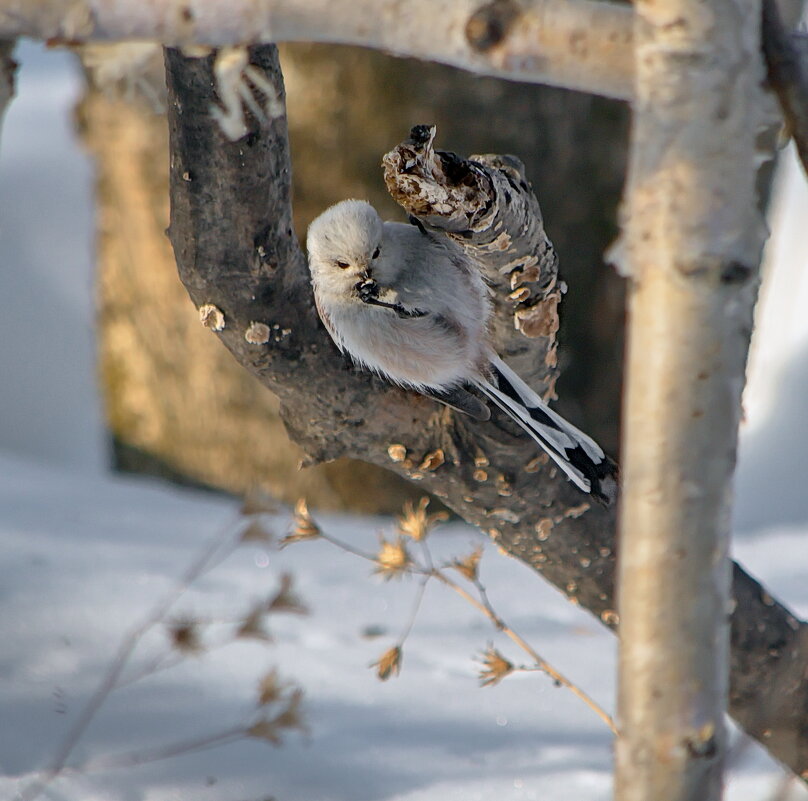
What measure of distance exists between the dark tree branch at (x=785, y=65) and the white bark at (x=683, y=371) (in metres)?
0.02

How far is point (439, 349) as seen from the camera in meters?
1.41

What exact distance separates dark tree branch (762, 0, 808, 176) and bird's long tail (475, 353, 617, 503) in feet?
2.12

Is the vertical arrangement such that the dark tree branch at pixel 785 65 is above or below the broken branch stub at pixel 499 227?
below

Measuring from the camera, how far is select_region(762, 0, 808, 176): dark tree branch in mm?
653

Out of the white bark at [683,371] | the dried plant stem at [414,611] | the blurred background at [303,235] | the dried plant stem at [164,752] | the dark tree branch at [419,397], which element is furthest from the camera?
the blurred background at [303,235]

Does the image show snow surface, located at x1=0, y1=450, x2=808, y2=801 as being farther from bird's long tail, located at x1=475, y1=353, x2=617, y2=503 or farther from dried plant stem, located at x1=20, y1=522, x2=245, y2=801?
bird's long tail, located at x1=475, y1=353, x2=617, y2=503

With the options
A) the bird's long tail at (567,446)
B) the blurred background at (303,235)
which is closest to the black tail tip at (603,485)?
the bird's long tail at (567,446)

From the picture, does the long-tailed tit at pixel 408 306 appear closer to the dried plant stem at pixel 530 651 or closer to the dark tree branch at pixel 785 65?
the dried plant stem at pixel 530 651

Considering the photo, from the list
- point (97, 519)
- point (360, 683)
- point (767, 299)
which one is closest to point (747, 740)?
point (360, 683)

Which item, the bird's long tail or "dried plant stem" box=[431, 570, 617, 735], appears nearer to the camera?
"dried plant stem" box=[431, 570, 617, 735]

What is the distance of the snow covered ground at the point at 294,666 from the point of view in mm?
1355

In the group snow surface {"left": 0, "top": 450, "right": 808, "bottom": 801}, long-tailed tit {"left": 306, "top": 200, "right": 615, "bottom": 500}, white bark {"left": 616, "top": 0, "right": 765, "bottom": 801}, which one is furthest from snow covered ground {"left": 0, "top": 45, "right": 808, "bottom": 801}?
long-tailed tit {"left": 306, "top": 200, "right": 615, "bottom": 500}

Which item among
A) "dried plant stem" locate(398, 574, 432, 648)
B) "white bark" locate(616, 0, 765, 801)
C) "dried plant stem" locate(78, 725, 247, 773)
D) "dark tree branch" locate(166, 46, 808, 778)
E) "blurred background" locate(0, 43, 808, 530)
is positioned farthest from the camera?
"blurred background" locate(0, 43, 808, 530)

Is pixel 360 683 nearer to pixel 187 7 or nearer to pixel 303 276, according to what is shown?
pixel 303 276
